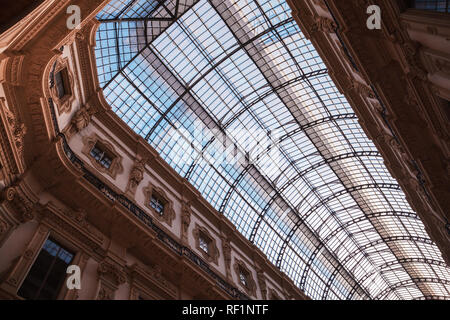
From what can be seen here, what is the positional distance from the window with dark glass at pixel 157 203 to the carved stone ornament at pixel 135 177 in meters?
1.62

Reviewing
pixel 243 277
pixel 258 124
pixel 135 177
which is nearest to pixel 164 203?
pixel 135 177

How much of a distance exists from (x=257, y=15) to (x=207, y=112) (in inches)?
330

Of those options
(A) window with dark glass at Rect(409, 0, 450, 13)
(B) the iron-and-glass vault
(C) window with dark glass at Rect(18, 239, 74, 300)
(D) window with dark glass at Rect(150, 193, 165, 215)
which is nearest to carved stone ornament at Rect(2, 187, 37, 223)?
(C) window with dark glass at Rect(18, 239, 74, 300)

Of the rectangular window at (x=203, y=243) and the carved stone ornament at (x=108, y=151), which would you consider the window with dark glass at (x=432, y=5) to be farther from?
the rectangular window at (x=203, y=243)

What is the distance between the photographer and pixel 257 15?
2605cm

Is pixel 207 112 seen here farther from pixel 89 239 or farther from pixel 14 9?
pixel 14 9

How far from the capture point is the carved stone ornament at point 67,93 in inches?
619

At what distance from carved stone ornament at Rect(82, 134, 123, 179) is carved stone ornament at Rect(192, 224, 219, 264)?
692 cm

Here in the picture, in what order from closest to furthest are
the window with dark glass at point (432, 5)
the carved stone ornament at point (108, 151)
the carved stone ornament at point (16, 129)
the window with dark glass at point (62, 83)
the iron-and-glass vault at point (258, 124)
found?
the window with dark glass at point (432, 5) → the carved stone ornament at point (16, 129) → the window with dark glass at point (62, 83) → the carved stone ornament at point (108, 151) → the iron-and-glass vault at point (258, 124)

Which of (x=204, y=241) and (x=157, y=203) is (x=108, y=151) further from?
(x=204, y=241)

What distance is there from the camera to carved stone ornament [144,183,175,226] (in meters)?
20.8

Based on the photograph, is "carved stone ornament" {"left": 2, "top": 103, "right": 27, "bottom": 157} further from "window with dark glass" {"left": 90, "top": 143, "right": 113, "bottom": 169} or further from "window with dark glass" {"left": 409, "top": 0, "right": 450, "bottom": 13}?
"window with dark glass" {"left": 409, "top": 0, "right": 450, "bottom": 13}

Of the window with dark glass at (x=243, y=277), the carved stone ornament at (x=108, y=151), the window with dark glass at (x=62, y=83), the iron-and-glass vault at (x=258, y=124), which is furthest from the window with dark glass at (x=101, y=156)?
the window with dark glass at (x=243, y=277)
